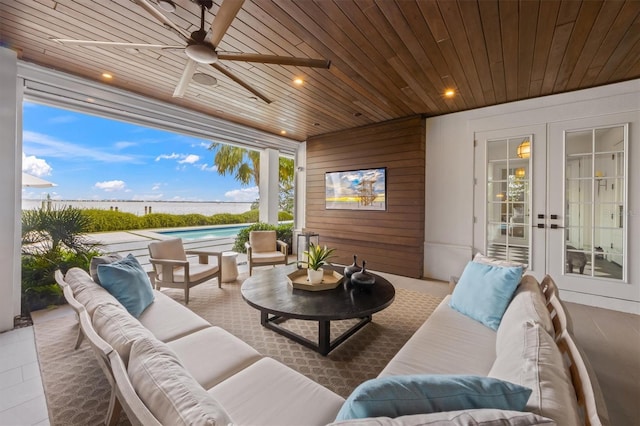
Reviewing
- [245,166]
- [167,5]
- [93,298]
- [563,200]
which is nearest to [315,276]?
[93,298]

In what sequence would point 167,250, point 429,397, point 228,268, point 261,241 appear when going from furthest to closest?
point 261,241 < point 228,268 < point 167,250 < point 429,397

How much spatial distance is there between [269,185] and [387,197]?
2690mm

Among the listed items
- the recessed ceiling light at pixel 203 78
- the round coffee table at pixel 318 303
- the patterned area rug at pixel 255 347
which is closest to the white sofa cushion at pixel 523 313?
the round coffee table at pixel 318 303

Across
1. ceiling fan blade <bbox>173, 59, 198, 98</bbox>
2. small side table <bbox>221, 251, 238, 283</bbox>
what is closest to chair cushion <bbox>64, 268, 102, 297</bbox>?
ceiling fan blade <bbox>173, 59, 198, 98</bbox>

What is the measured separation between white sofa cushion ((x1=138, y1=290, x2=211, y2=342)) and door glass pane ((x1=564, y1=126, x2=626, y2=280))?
458 cm

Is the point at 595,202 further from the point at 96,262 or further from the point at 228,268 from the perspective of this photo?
the point at 96,262

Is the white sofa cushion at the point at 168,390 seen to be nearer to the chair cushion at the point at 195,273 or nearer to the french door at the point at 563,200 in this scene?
the chair cushion at the point at 195,273

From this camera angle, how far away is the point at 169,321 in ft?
6.09

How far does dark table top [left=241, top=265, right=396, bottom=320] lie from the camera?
197 centimetres

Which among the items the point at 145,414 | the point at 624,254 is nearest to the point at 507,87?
the point at 624,254

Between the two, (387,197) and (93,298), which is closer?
(93,298)

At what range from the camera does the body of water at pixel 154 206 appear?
3410 mm

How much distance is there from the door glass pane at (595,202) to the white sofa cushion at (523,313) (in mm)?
2485

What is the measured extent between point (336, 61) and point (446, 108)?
91.4 inches
